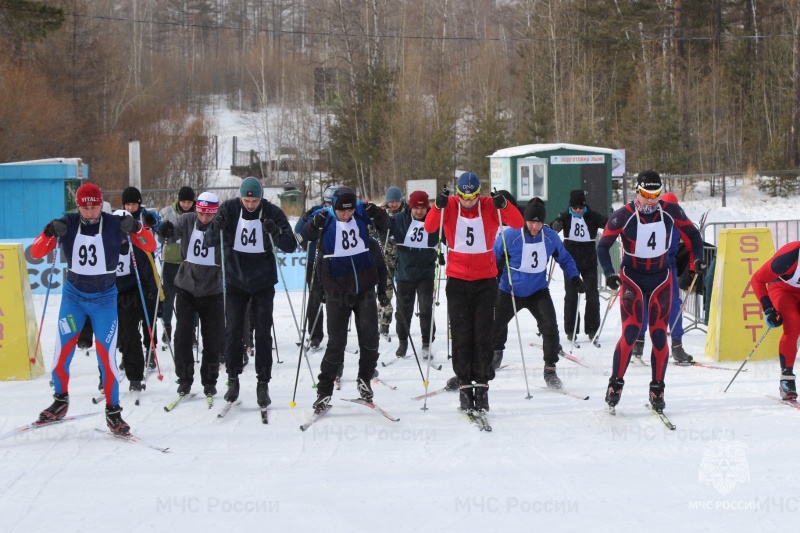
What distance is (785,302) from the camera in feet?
23.3

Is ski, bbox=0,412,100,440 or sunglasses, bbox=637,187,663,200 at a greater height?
sunglasses, bbox=637,187,663,200

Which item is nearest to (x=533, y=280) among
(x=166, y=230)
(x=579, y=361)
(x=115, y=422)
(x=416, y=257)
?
(x=579, y=361)

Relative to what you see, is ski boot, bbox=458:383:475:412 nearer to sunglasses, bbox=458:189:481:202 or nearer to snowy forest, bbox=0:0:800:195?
sunglasses, bbox=458:189:481:202

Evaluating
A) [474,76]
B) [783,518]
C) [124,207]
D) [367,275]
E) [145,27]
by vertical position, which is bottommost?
[783,518]

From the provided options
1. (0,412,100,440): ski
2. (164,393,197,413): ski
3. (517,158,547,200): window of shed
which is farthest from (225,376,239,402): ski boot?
(517,158,547,200): window of shed

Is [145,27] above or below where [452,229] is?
above

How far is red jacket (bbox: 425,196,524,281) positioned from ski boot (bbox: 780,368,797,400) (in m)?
2.52

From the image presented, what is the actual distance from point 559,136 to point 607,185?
14.1 metres

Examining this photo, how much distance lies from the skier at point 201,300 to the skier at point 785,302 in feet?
14.5

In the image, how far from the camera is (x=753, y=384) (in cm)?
795

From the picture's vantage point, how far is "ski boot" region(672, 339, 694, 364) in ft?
29.5

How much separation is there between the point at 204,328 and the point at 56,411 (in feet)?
4.48

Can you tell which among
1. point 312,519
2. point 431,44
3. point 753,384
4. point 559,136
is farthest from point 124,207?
point 431,44

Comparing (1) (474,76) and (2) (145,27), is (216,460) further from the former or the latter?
(2) (145,27)
